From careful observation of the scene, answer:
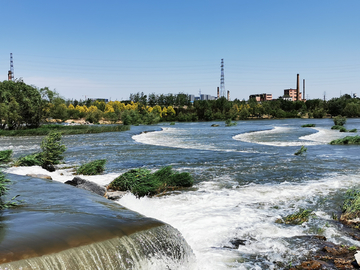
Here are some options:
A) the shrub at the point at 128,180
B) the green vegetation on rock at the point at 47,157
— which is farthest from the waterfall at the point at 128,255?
the green vegetation on rock at the point at 47,157

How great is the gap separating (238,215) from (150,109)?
410ft

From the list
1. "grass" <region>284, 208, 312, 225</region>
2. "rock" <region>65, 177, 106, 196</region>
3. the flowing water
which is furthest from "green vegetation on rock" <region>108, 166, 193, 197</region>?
"grass" <region>284, 208, 312, 225</region>

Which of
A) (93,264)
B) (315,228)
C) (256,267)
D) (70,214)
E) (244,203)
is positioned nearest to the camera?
(93,264)

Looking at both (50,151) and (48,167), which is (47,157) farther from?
(48,167)

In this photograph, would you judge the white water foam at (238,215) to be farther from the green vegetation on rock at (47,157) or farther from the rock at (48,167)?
the green vegetation on rock at (47,157)

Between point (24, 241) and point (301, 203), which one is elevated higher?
point (24, 241)

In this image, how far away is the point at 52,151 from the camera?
14359mm

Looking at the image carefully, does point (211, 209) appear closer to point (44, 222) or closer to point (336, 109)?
point (44, 222)

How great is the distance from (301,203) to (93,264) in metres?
6.52

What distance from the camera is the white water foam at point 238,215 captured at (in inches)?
219

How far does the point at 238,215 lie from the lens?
7.62 meters

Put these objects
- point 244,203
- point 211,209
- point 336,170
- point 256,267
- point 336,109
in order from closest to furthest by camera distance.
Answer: point 256,267
point 211,209
point 244,203
point 336,170
point 336,109

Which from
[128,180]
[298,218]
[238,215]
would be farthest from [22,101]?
[298,218]

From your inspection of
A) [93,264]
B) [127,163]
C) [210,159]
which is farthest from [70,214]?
[210,159]
